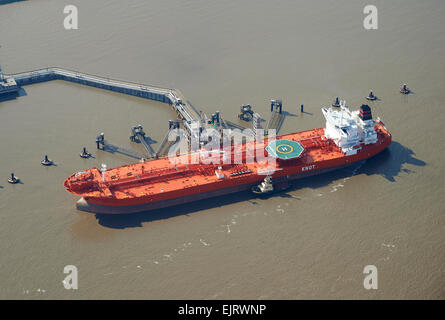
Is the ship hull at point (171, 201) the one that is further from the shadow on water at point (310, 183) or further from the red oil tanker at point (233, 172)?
the shadow on water at point (310, 183)

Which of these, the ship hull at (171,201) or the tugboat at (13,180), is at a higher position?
the tugboat at (13,180)

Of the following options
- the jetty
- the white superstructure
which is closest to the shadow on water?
the white superstructure

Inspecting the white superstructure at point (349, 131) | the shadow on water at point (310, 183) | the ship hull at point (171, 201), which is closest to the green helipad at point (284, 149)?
the ship hull at point (171, 201)

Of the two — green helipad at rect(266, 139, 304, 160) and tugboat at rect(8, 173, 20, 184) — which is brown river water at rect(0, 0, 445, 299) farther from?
green helipad at rect(266, 139, 304, 160)

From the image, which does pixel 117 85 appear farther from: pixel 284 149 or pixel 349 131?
pixel 349 131

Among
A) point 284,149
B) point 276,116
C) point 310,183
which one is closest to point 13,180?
point 284,149

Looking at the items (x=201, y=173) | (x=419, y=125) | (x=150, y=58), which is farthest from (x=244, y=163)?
(x=150, y=58)

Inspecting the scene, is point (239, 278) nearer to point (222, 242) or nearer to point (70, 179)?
point (222, 242)
